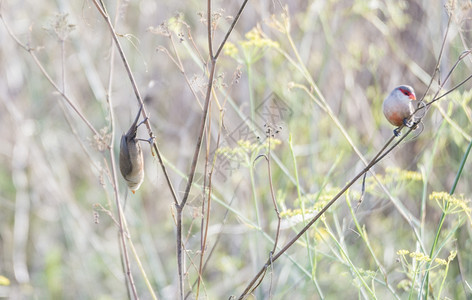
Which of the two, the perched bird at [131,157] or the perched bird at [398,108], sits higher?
the perched bird at [131,157]

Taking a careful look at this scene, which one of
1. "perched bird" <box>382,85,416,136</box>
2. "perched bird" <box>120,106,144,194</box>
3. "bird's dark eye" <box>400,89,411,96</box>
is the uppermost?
"perched bird" <box>120,106,144,194</box>

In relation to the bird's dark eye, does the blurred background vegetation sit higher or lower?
higher

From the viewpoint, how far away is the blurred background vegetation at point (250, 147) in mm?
2664

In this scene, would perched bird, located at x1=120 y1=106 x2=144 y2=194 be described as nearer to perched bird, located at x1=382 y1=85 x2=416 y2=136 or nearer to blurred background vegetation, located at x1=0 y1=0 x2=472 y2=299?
blurred background vegetation, located at x1=0 y1=0 x2=472 y2=299

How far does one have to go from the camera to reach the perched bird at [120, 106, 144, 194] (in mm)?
1495

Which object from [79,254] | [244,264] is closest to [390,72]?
[244,264]

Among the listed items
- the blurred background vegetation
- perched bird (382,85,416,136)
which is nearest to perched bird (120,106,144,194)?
the blurred background vegetation

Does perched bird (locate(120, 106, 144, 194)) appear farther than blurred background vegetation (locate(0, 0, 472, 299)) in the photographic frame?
No

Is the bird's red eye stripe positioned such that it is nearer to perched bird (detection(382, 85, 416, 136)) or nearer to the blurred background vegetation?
perched bird (detection(382, 85, 416, 136))

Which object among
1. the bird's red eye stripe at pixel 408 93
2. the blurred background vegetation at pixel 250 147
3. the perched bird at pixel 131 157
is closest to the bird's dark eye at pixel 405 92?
the bird's red eye stripe at pixel 408 93

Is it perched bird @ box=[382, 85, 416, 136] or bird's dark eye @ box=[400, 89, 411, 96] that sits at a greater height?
bird's dark eye @ box=[400, 89, 411, 96]

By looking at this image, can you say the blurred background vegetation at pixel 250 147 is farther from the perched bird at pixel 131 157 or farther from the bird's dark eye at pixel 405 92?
the bird's dark eye at pixel 405 92

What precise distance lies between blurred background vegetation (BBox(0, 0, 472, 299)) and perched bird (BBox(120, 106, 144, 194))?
0.21 m

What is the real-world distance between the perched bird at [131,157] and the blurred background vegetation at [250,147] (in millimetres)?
213
